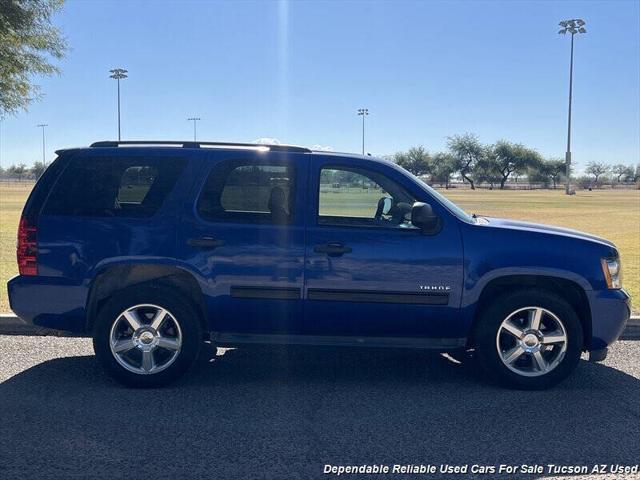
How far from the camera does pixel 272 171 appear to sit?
5082 mm

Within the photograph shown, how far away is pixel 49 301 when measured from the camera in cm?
500

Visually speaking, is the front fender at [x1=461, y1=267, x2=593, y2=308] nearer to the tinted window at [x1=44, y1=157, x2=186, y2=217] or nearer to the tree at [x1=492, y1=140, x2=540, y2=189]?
the tinted window at [x1=44, y1=157, x2=186, y2=217]

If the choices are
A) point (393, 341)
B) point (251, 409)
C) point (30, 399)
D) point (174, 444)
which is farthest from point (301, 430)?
point (30, 399)

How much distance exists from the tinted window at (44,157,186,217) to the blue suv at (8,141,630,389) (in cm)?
1

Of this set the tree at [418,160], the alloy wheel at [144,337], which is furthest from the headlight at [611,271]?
the tree at [418,160]

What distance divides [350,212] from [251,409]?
171cm

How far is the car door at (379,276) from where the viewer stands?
4.86 meters

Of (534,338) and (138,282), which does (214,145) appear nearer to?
(138,282)

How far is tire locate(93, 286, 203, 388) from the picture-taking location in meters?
4.94

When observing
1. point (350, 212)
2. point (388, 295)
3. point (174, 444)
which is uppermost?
point (350, 212)

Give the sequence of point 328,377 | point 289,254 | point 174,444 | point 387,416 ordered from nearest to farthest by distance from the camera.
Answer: point 174,444, point 387,416, point 289,254, point 328,377

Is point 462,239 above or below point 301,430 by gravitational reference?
above

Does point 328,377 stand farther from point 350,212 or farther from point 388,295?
point 350,212

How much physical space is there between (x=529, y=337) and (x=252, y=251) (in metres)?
2.28
